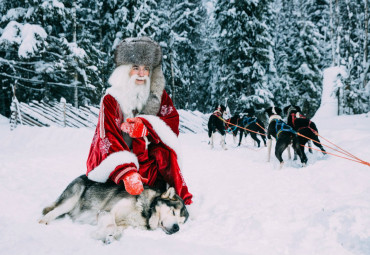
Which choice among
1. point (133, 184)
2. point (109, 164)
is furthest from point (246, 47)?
point (133, 184)

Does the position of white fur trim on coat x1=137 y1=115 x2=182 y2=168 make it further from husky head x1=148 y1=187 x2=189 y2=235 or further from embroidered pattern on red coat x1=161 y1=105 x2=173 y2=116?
husky head x1=148 y1=187 x2=189 y2=235

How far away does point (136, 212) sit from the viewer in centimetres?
263

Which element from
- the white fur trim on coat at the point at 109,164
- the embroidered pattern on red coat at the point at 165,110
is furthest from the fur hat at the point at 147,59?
the white fur trim on coat at the point at 109,164

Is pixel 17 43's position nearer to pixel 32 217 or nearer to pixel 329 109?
pixel 32 217

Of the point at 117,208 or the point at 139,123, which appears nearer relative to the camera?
the point at 117,208

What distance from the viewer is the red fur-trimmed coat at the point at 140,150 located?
8.97ft

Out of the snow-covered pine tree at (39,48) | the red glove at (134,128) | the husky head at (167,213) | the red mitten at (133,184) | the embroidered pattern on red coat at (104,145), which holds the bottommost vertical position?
the husky head at (167,213)

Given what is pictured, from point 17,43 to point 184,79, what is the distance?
13858 mm

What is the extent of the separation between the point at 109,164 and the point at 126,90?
0.93 meters

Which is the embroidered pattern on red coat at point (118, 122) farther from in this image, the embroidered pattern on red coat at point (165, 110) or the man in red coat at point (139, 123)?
the embroidered pattern on red coat at point (165, 110)

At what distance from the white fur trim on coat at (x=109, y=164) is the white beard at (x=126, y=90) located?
57 centimetres

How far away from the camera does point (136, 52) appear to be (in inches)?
122

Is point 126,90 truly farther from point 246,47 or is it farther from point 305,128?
point 246,47

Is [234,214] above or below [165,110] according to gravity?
below
